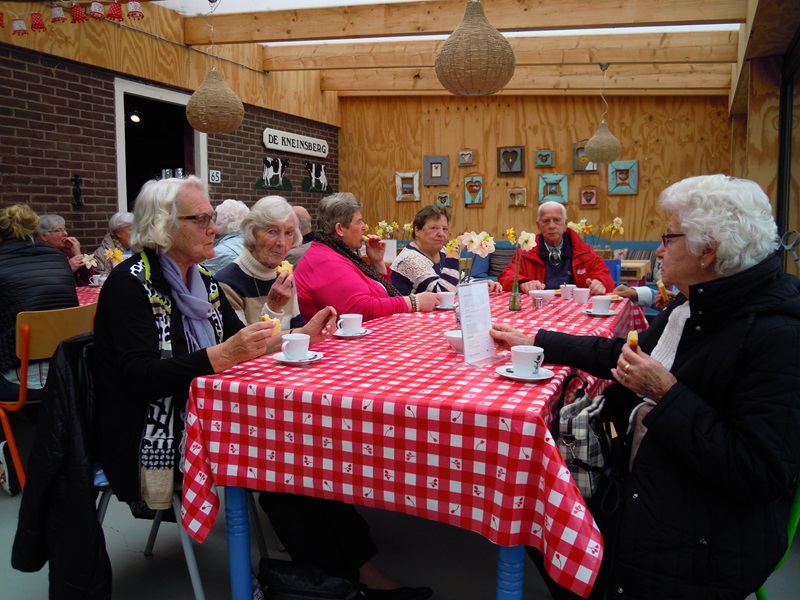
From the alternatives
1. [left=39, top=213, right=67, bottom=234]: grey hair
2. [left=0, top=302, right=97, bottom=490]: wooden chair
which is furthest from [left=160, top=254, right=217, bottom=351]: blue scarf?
[left=39, top=213, right=67, bottom=234]: grey hair

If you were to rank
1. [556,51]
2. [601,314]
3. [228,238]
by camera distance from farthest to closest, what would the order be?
[556,51]
[228,238]
[601,314]

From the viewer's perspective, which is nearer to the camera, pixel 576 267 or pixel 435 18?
pixel 576 267

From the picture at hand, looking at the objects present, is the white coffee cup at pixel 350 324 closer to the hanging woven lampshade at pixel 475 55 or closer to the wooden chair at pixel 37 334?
the wooden chair at pixel 37 334

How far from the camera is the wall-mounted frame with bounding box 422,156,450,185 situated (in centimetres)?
1005

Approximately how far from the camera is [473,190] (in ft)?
32.6

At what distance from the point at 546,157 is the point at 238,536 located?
340 inches

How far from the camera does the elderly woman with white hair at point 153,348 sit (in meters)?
1.83

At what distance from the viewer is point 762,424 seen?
52.7 inches

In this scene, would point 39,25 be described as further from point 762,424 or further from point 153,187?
point 762,424

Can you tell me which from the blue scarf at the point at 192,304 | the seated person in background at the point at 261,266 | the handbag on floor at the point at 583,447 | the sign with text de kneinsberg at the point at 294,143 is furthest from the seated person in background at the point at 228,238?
the sign with text de kneinsberg at the point at 294,143

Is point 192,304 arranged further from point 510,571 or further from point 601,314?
point 601,314

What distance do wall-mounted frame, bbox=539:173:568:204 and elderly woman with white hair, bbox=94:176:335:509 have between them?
8010 mm

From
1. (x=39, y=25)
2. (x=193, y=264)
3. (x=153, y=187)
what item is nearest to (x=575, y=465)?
(x=193, y=264)

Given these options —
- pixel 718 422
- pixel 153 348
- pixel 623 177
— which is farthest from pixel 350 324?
pixel 623 177
